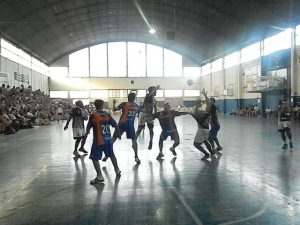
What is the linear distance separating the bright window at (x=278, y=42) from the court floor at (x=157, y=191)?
93.5 feet

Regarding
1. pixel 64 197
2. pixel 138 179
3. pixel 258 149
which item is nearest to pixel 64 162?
pixel 138 179

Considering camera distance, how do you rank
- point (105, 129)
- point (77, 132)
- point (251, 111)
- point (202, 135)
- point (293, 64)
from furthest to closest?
point (251, 111)
point (293, 64)
point (77, 132)
point (202, 135)
point (105, 129)

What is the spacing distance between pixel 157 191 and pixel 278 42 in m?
37.3

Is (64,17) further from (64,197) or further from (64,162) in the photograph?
(64,197)

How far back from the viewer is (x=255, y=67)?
47.9 m

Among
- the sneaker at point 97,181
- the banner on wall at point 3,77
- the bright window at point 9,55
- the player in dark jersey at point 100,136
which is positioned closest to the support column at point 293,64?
the banner on wall at point 3,77

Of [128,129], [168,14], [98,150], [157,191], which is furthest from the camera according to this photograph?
[168,14]

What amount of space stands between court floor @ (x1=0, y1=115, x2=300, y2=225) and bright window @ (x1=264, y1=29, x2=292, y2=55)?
28492 mm

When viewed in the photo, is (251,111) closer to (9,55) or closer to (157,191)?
(9,55)

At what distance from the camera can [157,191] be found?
8023 mm

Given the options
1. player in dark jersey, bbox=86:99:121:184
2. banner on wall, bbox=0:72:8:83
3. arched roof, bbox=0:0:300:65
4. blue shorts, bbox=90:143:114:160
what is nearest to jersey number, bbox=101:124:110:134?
player in dark jersey, bbox=86:99:121:184

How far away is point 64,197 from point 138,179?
2156mm

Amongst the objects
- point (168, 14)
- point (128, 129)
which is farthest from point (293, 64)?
point (128, 129)

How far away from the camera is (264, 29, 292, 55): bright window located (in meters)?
39.5
